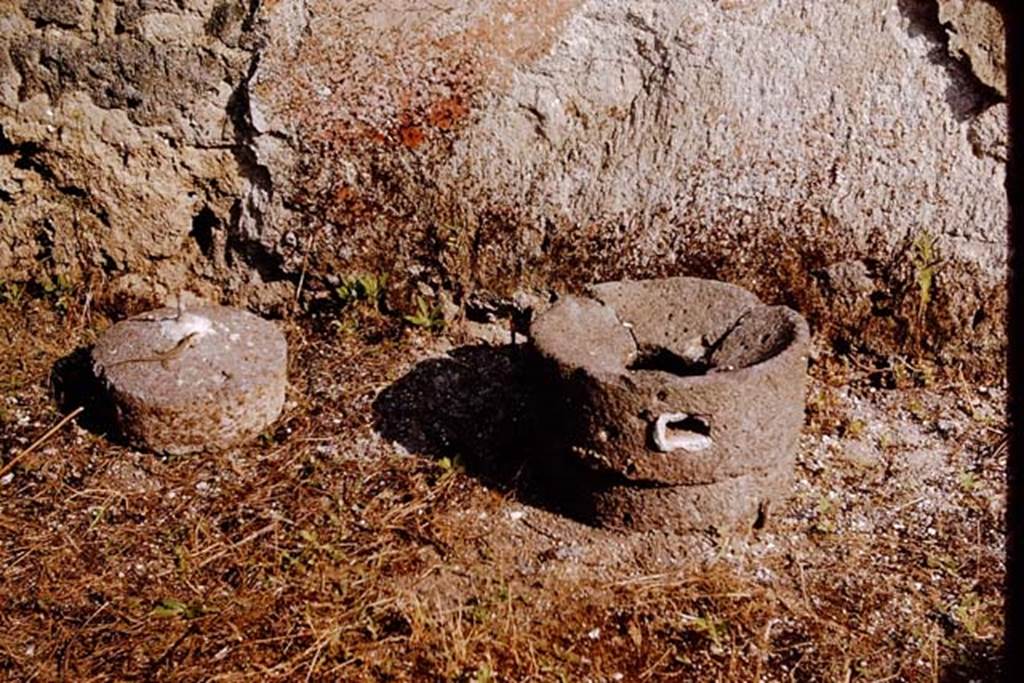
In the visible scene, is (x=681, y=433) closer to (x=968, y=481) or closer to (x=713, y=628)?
(x=713, y=628)

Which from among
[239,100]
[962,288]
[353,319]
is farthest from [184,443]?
[962,288]

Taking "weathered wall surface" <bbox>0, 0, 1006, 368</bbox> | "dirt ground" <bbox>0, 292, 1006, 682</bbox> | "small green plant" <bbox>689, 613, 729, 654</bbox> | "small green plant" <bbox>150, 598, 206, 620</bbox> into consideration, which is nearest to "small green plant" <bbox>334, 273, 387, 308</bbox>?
"weathered wall surface" <bbox>0, 0, 1006, 368</bbox>

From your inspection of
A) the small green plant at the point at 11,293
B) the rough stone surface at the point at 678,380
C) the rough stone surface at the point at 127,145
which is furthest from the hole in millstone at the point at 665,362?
the small green plant at the point at 11,293

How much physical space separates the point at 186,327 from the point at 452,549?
3.53ft

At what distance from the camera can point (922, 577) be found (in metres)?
3.07

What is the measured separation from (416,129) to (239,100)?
1.93 ft

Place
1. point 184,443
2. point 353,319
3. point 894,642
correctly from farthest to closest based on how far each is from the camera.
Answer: point 353,319
point 184,443
point 894,642

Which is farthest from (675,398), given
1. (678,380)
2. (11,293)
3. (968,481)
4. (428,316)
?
(11,293)

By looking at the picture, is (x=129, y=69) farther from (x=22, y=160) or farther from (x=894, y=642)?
(x=894, y=642)

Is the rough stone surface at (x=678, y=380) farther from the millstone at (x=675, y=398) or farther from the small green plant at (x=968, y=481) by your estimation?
the small green plant at (x=968, y=481)

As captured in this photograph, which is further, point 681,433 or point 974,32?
point 974,32

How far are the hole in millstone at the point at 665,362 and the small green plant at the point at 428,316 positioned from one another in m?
0.88

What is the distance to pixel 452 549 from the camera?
10.3 feet

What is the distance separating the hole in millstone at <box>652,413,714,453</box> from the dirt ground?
346mm
